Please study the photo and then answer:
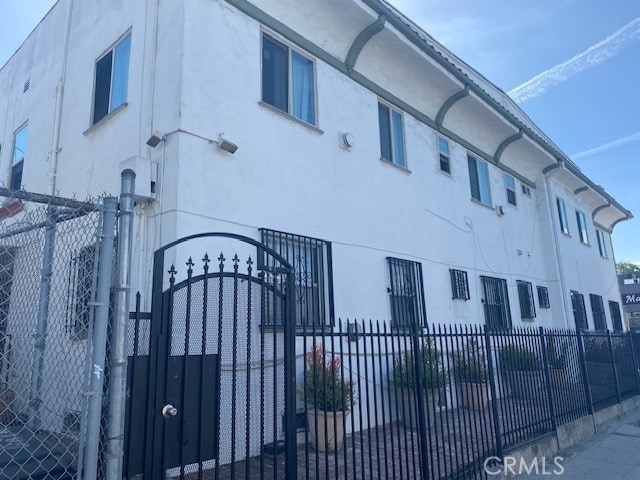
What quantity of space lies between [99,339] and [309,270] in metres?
4.69

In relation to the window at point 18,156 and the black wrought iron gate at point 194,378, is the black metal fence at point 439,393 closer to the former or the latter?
the black wrought iron gate at point 194,378

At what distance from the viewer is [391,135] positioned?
9.80 meters

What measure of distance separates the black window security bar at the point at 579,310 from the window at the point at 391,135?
938cm

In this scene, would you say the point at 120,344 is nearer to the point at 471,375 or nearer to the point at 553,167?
the point at 471,375

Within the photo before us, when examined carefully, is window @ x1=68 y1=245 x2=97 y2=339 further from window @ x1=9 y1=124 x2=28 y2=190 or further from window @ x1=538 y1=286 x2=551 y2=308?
window @ x1=538 y1=286 x2=551 y2=308

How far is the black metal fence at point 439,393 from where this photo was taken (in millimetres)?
4746

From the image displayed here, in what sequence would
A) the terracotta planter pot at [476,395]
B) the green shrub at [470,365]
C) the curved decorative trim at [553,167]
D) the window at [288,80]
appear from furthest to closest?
1. the curved decorative trim at [553,167]
2. the window at [288,80]
3. the green shrub at [470,365]
4. the terracotta planter pot at [476,395]

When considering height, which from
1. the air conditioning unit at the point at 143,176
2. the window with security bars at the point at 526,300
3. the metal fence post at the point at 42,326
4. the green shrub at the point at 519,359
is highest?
the air conditioning unit at the point at 143,176

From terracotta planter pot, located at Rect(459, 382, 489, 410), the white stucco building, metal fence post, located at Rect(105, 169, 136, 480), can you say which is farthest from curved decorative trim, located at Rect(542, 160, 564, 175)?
metal fence post, located at Rect(105, 169, 136, 480)

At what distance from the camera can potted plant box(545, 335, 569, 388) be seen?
309 inches

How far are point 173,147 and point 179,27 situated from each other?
1.76 meters

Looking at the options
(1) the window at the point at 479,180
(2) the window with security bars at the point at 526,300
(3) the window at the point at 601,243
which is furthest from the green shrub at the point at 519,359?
(3) the window at the point at 601,243

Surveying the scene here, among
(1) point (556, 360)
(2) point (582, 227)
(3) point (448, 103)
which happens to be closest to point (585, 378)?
(1) point (556, 360)

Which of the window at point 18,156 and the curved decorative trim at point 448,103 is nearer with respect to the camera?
the window at point 18,156
